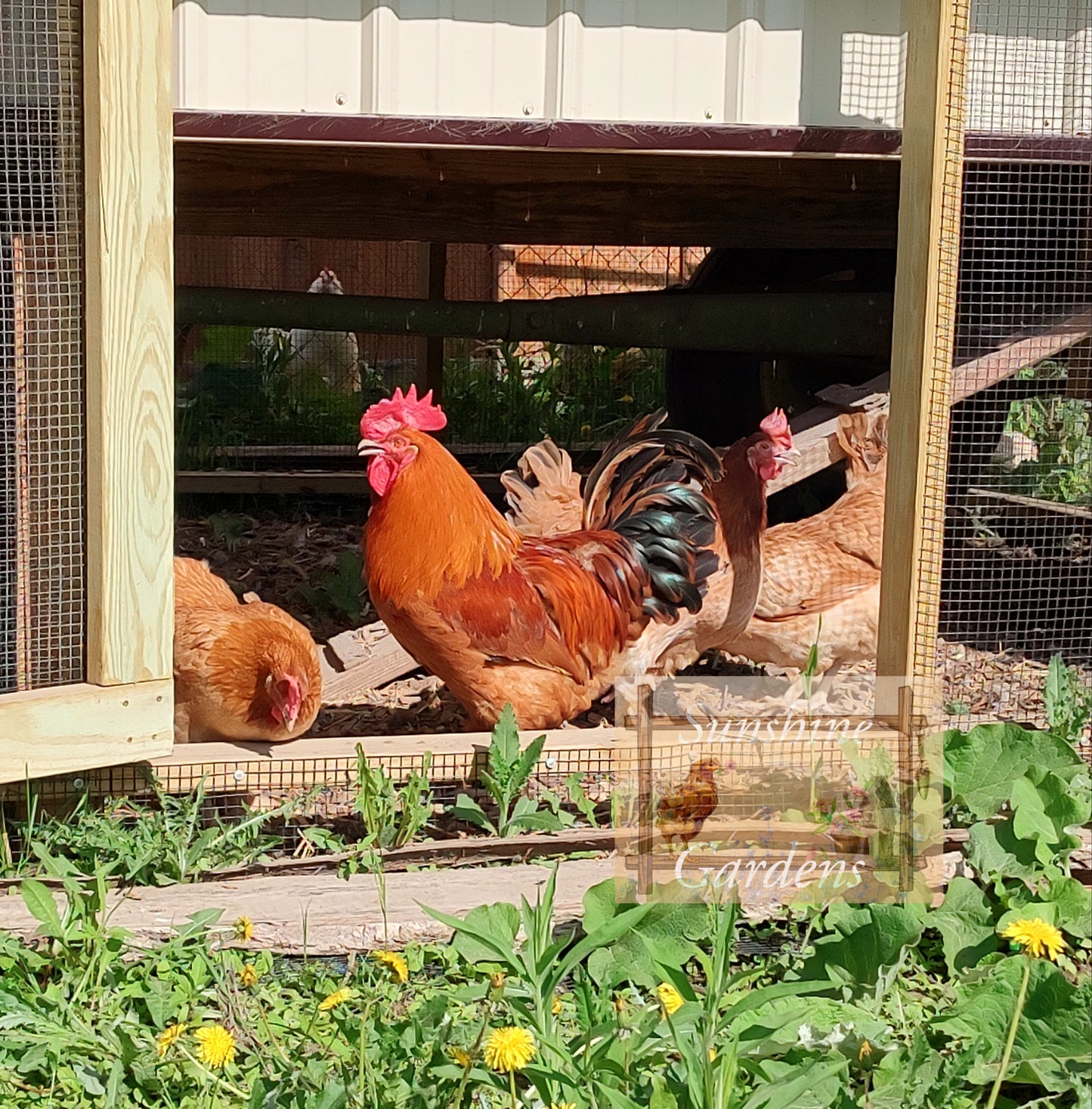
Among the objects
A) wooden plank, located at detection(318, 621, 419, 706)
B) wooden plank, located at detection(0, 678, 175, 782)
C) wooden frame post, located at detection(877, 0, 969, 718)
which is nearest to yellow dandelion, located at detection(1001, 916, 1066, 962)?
wooden frame post, located at detection(877, 0, 969, 718)

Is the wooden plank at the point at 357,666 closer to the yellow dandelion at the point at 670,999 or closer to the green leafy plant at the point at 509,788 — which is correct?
the green leafy plant at the point at 509,788

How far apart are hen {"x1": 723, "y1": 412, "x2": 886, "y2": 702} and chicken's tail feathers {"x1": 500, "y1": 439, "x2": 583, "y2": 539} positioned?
0.73m

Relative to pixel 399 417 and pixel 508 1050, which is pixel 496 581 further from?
pixel 508 1050

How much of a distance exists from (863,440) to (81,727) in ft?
9.85

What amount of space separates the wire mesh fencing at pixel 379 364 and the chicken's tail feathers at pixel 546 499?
10.1 ft

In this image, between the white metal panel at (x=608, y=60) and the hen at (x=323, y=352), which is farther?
the hen at (x=323, y=352)

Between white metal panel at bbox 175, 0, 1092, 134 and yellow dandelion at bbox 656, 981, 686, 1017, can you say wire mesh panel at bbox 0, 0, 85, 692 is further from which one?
yellow dandelion at bbox 656, 981, 686, 1017

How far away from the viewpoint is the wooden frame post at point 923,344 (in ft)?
9.73

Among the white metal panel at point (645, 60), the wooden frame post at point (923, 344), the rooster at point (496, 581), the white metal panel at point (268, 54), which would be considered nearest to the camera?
the wooden frame post at point (923, 344)

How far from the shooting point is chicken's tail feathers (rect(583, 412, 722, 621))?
434 cm

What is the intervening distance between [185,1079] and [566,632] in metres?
2.06

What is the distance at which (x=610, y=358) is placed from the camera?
31.2 ft

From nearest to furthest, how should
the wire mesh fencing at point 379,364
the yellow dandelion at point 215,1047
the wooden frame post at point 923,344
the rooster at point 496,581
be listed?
1. the yellow dandelion at point 215,1047
2. the wooden frame post at point 923,344
3. the rooster at point 496,581
4. the wire mesh fencing at point 379,364

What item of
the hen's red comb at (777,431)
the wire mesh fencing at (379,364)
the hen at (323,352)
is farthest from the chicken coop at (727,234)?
the hen at (323,352)
